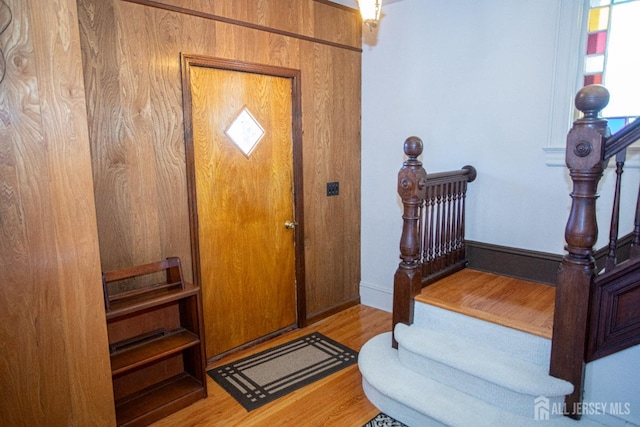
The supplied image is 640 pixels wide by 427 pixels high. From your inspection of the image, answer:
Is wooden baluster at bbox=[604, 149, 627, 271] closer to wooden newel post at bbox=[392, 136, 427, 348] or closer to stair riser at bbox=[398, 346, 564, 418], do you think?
stair riser at bbox=[398, 346, 564, 418]

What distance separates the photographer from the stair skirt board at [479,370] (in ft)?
6.64

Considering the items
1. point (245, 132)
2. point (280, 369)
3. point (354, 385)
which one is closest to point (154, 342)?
point (280, 369)

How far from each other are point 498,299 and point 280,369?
157cm

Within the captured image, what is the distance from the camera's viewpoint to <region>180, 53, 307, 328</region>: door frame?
104 inches

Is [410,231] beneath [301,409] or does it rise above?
above

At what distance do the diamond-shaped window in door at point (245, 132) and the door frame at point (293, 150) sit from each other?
0.32m

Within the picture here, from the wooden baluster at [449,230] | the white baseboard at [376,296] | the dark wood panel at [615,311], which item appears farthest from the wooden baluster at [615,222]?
the white baseboard at [376,296]

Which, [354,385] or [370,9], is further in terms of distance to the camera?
[354,385]

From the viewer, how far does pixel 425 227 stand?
2777 mm

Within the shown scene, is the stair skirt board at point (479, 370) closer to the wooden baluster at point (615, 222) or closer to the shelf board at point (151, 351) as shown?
the wooden baluster at point (615, 222)

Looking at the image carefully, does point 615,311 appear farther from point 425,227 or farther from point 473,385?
point 425,227

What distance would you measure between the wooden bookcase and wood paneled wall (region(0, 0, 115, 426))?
0.34 meters

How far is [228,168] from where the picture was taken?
9.61 ft

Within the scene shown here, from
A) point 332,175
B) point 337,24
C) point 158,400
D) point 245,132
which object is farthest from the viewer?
point 332,175
